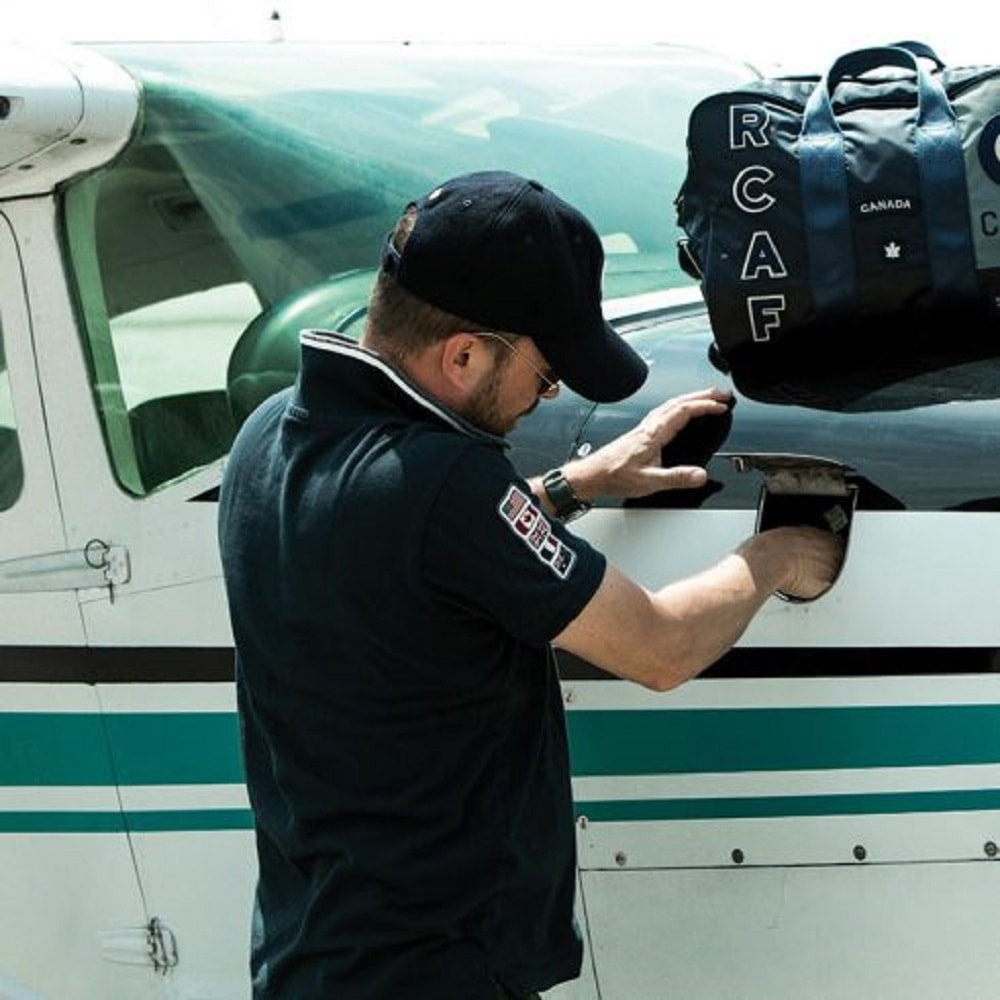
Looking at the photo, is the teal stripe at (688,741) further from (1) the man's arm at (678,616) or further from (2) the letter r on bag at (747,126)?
(2) the letter r on bag at (747,126)

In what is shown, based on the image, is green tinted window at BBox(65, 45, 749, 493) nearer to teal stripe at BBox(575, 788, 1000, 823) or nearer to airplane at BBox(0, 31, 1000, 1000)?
airplane at BBox(0, 31, 1000, 1000)

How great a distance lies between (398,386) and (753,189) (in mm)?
749

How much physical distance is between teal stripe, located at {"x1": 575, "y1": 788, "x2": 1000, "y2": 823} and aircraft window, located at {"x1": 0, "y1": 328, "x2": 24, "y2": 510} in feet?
3.62

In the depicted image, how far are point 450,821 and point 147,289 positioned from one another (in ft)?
4.59

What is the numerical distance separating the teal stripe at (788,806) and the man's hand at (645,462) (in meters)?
0.45

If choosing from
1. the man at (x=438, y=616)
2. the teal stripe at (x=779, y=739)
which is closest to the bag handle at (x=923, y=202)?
the man at (x=438, y=616)

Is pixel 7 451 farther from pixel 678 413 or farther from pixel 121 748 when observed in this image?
pixel 678 413

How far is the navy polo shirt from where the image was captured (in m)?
2.73

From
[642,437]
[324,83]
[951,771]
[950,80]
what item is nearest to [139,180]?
[324,83]

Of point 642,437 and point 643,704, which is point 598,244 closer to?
point 642,437

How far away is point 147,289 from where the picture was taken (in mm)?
3910

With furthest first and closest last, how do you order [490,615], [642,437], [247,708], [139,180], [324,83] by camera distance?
[324,83]
[139,180]
[642,437]
[247,708]
[490,615]

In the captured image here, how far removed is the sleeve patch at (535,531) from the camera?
2713mm

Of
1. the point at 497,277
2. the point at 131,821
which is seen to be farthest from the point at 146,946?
the point at 497,277
